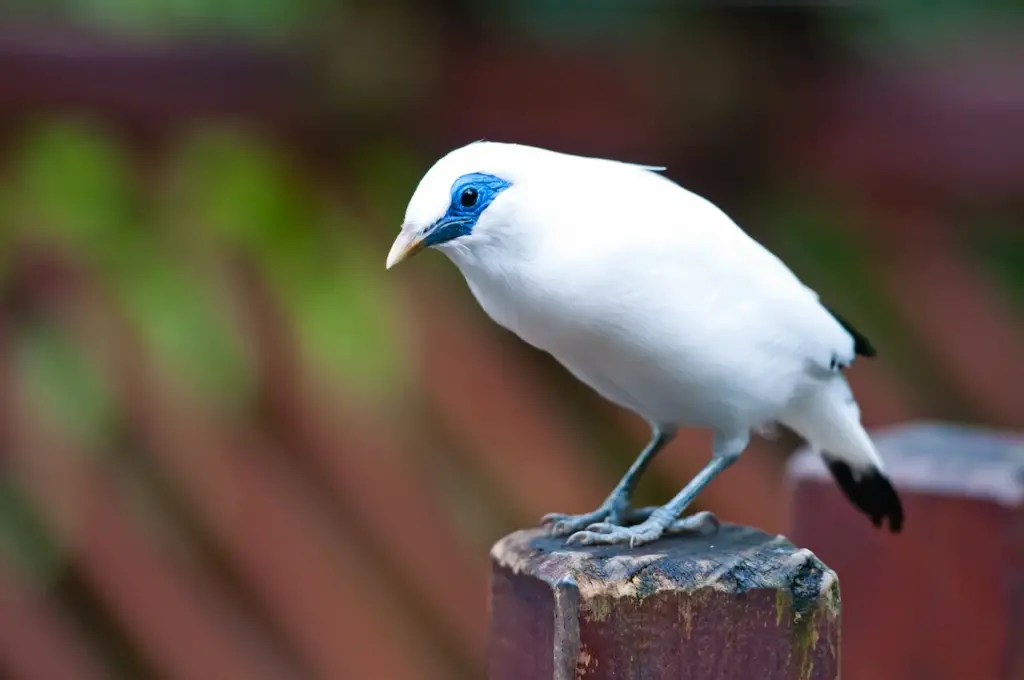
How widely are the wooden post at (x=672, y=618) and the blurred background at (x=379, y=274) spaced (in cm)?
138

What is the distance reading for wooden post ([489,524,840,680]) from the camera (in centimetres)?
103

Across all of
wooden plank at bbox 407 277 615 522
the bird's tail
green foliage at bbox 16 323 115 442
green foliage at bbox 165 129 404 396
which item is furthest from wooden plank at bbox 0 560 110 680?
the bird's tail

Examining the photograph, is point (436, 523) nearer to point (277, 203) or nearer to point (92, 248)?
point (277, 203)

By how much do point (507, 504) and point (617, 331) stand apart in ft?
4.59

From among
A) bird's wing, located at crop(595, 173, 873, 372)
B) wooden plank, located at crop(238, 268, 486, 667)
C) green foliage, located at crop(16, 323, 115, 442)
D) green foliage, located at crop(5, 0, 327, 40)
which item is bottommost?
wooden plank, located at crop(238, 268, 486, 667)

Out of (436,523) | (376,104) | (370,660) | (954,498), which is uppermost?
(376,104)

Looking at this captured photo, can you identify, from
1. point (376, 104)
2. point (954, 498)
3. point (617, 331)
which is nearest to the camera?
point (617, 331)

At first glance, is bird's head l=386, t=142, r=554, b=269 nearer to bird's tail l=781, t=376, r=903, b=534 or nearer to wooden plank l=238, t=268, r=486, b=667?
bird's tail l=781, t=376, r=903, b=534

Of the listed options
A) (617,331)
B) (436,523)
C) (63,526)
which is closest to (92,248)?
(63,526)

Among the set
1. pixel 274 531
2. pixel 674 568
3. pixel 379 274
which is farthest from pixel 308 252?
pixel 674 568

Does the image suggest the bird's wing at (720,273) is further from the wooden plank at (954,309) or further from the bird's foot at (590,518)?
the wooden plank at (954,309)

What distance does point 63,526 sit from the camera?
257 cm

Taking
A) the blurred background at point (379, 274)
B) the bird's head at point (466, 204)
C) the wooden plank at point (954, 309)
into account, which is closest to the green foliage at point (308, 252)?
the blurred background at point (379, 274)

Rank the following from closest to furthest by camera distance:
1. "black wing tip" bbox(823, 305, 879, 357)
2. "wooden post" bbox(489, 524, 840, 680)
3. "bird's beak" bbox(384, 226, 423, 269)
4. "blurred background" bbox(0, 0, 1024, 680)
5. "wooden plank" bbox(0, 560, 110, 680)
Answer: "wooden post" bbox(489, 524, 840, 680) → "bird's beak" bbox(384, 226, 423, 269) → "black wing tip" bbox(823, 305, 879, 357) → "blurred background" bbox(0, 0, 1024, 680) → "wooden plank" bbox(0, 560, 110, 680)
